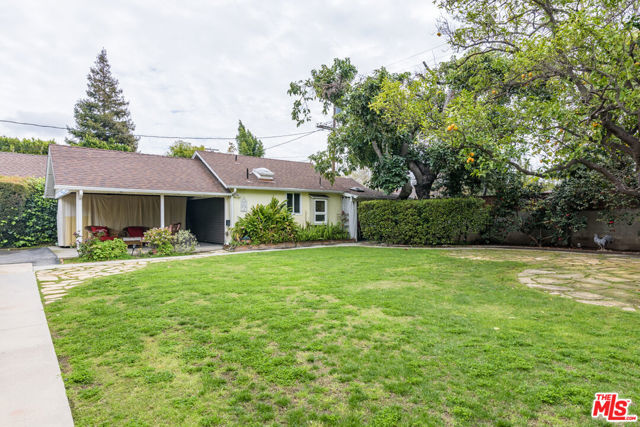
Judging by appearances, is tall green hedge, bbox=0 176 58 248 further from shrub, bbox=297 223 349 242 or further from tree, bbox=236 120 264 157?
tree, bbox=236 120 264 157

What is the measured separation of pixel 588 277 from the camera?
270 inches

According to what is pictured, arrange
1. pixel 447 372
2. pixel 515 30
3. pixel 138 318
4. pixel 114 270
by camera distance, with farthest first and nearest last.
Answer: pixel 114 270, pixel 515 30, pixel 138 318, pixel 447 372

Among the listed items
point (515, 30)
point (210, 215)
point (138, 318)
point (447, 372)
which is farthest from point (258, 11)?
point (447, 372)

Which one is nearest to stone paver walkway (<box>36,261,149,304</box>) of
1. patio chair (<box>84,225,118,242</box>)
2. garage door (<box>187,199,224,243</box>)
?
patio chair (<box>84,225,118,242</box>)

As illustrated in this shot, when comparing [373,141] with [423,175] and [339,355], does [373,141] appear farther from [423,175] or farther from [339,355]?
[339,355]

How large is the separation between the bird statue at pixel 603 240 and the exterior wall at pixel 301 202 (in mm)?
10494

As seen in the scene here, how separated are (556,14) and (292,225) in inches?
442

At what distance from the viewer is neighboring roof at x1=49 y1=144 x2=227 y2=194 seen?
11.4m

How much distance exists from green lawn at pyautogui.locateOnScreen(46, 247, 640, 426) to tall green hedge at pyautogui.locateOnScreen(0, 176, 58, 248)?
11.3 m

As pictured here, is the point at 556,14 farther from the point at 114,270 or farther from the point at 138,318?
the point at 114,270

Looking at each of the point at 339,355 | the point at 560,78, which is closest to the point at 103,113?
the point at 560,78

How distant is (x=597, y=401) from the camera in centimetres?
238

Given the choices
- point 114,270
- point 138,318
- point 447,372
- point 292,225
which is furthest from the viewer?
point 292,225

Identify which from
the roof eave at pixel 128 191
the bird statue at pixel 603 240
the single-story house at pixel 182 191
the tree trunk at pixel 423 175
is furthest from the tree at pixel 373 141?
the roof eave at pixel 128 191
